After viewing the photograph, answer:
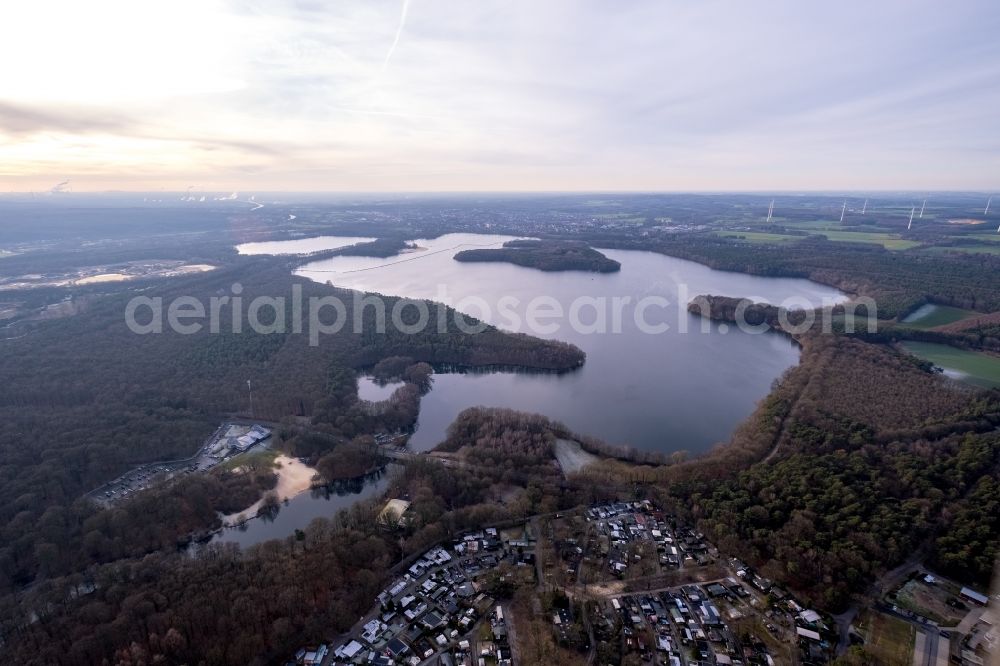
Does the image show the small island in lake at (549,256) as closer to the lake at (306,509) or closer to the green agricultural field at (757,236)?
the green agricultural field at (757,236)

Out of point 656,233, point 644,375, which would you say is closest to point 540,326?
point 644,375

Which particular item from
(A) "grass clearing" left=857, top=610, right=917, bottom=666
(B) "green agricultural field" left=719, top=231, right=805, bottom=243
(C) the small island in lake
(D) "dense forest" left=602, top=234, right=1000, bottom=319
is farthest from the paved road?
(B) "green agricultural field" left=719, top=231, right=805, bottom=243

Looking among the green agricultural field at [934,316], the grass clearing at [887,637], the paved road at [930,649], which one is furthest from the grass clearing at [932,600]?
the green agricultural field at [934,316]

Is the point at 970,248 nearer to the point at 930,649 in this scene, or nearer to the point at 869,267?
the point at 869,267

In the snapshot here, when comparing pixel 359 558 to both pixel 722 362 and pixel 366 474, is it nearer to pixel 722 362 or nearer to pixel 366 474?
pixel 366 474

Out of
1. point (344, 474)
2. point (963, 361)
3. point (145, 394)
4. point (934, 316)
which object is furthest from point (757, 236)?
point (145, 394)
